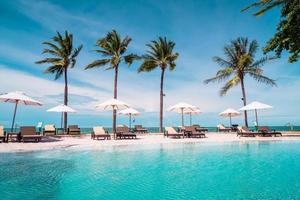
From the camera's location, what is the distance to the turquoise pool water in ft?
19.1

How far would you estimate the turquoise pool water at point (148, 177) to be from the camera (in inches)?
229

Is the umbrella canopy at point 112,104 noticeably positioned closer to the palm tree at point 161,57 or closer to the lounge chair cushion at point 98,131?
the lounge chair cushion at point 98,131

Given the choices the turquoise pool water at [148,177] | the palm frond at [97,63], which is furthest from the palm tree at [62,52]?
the turquoise pool water at [148,177]

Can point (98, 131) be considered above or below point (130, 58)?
below

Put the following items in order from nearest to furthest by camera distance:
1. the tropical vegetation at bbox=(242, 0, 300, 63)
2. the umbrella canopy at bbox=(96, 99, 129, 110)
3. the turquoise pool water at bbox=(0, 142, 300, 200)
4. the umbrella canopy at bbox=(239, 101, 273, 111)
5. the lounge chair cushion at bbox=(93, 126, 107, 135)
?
the turquoise pool water at bbox=(0, 142, 300, 200) < the tropical vegetation at bbox=(242, 0, 300, 63) < the lounge chair cushion at bbox=(93, 126, 107, 135) < the umbrella canopy at bbox=(96, 99, 129, 110) < the umbrella canopy at bbox=(239, 101, 273, 111)

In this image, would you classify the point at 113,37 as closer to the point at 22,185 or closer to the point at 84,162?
the point at 84,162

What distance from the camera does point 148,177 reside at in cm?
751

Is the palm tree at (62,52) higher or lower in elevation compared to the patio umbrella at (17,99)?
higher

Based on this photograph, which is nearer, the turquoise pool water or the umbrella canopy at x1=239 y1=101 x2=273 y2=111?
the turquoise pool water

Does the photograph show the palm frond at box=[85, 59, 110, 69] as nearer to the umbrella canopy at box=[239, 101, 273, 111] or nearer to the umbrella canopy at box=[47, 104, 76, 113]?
the umbrella canopy at box=[47, 104, 76, 113]

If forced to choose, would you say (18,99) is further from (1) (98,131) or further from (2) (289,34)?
(2) (289,34)

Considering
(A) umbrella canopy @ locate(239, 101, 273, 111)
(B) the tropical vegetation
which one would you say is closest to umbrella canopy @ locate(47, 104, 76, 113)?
(A) umbrella canopy @ locate(239, 101, 273, 111)

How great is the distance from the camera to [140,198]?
5.68 m

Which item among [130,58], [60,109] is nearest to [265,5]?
[60,109]
